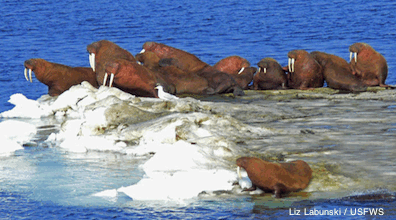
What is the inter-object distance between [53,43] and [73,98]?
55.8ft

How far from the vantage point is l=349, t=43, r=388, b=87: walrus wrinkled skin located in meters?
12.3

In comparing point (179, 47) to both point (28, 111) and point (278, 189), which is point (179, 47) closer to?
point (28, 111)

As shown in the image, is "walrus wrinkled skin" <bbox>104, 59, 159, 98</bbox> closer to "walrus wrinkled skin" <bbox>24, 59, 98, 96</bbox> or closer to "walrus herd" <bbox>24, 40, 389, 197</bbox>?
"walrus herd" <bbox>24, 40, 389, 197</bbox>

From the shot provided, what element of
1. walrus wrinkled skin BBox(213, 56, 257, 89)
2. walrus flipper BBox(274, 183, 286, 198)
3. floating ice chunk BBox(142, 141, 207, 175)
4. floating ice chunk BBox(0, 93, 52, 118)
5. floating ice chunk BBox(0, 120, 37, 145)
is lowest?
walrus flipper BBox(274, 183, 286, 198)

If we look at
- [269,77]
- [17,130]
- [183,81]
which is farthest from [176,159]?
[269,77]

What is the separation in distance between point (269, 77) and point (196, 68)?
143cm

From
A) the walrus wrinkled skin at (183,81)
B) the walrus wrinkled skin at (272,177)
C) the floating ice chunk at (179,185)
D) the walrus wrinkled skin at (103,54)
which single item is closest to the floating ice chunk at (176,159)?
the floating ice chunk at (179,185)

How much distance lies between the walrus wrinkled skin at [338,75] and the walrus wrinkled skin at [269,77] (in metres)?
0.77

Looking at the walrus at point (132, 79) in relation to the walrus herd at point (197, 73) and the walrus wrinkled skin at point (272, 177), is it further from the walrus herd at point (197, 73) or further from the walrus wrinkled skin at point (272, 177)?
the walrus wrinkled skin at point (272, 177)

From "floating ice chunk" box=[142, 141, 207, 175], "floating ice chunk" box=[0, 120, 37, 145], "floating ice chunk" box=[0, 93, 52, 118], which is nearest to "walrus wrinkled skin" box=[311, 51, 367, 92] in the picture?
"floating ice chunk" box=[0, 93, 52, 118]

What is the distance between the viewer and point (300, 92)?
1179 centimetres

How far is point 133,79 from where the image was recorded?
37.1ft

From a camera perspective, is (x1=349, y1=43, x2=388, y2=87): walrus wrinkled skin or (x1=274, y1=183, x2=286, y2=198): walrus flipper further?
(x1=349, y1=43, x2=388, y2=87): walrus wrinkled skin

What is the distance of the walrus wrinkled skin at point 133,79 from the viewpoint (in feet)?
37.0
